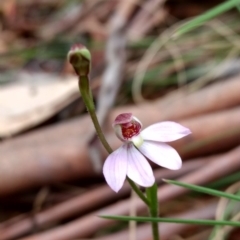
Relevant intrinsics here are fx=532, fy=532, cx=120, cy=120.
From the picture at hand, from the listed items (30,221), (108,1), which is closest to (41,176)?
(30,221)

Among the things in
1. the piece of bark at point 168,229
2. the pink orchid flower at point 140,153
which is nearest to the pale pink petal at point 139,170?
the pink orchid flower at point 140,153

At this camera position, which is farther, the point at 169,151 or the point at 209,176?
the point at 209,176

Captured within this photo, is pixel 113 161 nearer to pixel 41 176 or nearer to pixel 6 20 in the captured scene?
pixel 41 176

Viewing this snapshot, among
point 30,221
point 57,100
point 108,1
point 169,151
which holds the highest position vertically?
point 108,1

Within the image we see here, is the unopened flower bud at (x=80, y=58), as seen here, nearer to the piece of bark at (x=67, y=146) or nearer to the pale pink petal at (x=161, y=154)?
the pale pink petal at (x=161, y=154)

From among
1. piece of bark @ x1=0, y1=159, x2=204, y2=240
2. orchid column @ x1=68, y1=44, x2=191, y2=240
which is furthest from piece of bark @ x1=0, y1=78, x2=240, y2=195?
orchid column @ x1=68, y1=44, x2=191, y2=240

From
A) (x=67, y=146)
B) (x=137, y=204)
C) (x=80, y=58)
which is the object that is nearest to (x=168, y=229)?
(x=137, y=204)

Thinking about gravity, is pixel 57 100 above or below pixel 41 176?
above
